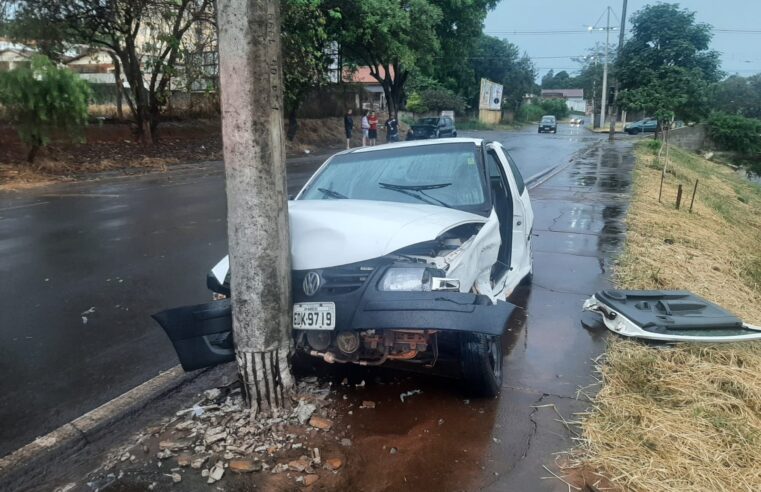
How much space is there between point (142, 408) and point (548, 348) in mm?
3089

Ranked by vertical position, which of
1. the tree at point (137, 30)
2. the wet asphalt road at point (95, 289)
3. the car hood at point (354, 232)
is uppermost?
the tree at point (137, 30)

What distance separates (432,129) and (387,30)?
6.54m

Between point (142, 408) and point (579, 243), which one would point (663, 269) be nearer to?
point (579, 243)

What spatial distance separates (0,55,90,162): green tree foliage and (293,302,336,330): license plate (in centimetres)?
1489

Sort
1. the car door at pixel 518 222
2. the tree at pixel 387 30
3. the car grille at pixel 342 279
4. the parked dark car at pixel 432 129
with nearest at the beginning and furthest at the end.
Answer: the car grille at pixel 342 279, the car door at pixel 518 222, the tree at pixel 387 30, the parked dark car at pixel 432 129

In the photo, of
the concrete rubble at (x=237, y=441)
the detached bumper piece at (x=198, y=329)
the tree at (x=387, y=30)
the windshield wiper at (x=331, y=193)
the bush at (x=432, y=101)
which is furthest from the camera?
the bush at (x=432, y=101)

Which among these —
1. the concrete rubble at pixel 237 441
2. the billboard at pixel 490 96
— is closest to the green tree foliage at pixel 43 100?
the concrete rubble at pixel 237 441

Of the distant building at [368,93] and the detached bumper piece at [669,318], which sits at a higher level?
the distant building at [368,93]

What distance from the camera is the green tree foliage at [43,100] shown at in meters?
15.0

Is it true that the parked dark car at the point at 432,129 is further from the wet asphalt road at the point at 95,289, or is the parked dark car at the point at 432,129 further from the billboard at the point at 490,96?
the billboard at the point at 490,96

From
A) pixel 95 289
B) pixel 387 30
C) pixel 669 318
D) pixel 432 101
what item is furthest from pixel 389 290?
pixel 432 101

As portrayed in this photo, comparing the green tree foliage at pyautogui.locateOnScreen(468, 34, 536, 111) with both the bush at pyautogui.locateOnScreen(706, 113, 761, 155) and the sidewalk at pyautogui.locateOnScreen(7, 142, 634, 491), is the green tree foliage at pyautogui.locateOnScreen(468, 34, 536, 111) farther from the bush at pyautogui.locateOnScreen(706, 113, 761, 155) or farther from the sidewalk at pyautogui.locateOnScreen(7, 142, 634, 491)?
the sidewalk at pyautogui.locateOnScreen(7, 142, 634, 491)

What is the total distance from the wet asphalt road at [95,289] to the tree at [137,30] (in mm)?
7447

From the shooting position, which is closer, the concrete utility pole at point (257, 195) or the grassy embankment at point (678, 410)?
the grassy embankment at point (678, 410)
